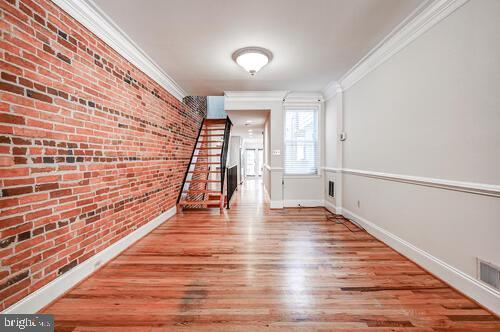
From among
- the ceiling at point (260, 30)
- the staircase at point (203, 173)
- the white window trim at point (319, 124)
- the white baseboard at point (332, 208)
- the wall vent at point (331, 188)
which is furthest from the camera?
the white window trim at point (319, 124)

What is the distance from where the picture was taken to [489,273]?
1.52 m

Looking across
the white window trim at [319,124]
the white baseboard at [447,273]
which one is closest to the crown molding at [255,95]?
the white window trim at [319,124]

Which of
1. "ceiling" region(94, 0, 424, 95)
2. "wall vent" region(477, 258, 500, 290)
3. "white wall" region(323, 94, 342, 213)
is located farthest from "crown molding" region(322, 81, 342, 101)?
"wall vent" region(477, 258, 500, 290)

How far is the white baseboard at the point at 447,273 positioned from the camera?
1513 mm

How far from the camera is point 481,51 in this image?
5.10 feet

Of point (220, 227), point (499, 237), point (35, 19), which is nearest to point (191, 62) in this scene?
point (35, 19)

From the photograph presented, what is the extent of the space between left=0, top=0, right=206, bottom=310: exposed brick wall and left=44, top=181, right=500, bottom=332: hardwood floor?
1.35ft

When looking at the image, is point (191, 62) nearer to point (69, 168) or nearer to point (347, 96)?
point (69, 168)

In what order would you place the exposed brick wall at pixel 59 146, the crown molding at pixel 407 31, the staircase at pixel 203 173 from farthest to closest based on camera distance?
the staircase at pixel 203 173 < the crown molding at pixel 407 31 < the exposed brick wall at pixel 59 146

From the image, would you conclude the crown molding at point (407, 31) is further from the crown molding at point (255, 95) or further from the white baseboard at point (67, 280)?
the white baseboard at point (67, 280)

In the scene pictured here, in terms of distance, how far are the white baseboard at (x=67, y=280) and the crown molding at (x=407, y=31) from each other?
3950mm

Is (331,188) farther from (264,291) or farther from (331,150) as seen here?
(264,291)

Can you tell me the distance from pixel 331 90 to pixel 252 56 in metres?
2.14

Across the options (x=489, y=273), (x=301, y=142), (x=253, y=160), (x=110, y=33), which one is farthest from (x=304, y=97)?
(x=253, y=160)
